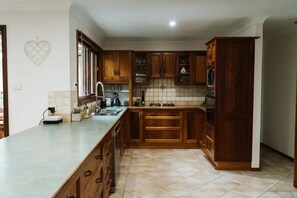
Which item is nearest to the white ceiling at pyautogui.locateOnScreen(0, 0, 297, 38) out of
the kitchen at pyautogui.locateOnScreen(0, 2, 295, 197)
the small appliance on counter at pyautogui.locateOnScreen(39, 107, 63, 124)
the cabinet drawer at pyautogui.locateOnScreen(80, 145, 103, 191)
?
the kitchen at pyautogui.locateOnScreen(0, 2, 295, 197)

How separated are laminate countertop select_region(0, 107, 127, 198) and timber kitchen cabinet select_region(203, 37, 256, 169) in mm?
2125

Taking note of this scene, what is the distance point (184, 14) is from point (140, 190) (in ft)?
8.75

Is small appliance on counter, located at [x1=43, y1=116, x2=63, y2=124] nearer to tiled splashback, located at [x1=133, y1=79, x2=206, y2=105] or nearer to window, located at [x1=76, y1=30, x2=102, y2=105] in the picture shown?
window, located at [x1=76, y1=30, x2=102, y2=105]

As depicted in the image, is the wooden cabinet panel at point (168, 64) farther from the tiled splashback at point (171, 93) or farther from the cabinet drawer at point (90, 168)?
the cabinet drawer at point (90, 168)

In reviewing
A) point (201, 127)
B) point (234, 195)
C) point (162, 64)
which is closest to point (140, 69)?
point (162, 64)

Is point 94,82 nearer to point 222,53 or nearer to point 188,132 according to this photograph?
point 188,132

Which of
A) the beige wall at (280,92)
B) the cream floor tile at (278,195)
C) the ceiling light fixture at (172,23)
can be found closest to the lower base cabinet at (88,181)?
the cream floor tile at (278,195)

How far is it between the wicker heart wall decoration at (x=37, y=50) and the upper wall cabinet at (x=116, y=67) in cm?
251

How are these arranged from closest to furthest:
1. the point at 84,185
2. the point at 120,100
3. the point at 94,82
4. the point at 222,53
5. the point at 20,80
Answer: the point at 84,185 → the point at 20,80 → the point at 222,53 → the point at 94,82 → the point at 120,100

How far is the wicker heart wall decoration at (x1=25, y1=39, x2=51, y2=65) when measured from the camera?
3.40 meters

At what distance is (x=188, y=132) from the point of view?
18.6 ft

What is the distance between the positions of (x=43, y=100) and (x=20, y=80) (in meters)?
0.40

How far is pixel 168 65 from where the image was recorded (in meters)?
5.99

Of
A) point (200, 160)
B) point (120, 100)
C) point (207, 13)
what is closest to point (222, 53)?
point (207, 13)
